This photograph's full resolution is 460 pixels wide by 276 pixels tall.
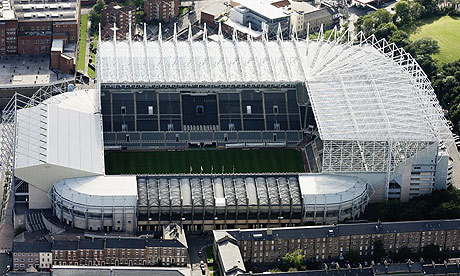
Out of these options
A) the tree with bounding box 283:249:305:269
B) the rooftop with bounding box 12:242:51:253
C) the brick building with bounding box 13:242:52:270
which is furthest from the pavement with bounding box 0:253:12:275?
the tree with bounding box 283:249:305:269

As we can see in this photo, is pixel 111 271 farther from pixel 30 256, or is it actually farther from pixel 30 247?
pixel 30 247

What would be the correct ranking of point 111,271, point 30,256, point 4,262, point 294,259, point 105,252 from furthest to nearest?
1. point 294,259
2. point 4,262
3. point 105,252
4. point 30,256
5. point 111,271

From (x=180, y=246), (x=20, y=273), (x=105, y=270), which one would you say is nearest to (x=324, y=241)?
(x=180, y=246)

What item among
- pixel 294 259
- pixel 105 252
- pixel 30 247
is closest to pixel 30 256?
pixel 30 247

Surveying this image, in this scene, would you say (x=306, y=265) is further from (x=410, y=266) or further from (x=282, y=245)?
(x=410, y=266)

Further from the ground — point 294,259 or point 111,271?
point 111,271
